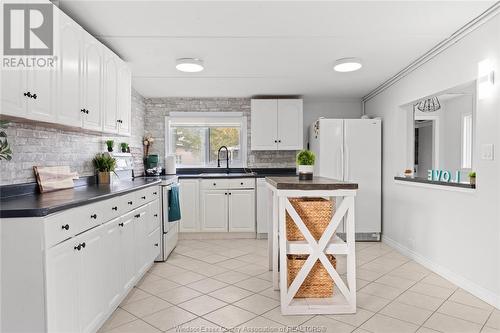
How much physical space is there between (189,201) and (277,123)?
1.89m

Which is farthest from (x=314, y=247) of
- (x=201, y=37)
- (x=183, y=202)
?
(x=183, y=202)

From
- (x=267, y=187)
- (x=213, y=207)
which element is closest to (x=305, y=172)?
(x=267, y=187)

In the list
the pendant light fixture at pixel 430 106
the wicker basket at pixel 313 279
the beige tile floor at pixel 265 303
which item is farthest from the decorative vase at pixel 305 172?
the pendant light fixture at pixel 430 106

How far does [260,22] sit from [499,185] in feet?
7.56

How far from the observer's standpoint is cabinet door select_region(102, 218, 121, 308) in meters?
2.27

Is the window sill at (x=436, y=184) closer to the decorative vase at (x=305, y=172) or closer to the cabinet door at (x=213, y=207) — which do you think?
the decorative vase at (x=305, y=172)

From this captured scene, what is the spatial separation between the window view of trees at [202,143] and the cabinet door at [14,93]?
378 cm

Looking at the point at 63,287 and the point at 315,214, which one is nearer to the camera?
the point at 63,287

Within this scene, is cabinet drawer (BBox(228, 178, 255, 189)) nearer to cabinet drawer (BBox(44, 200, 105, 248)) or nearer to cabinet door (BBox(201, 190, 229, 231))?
cabinet door (BBox(201, 190, 229, 231))

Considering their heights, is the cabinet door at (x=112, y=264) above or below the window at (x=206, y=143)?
below

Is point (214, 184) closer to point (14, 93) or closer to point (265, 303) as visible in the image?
point (265, 303)

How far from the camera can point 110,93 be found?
10.2 feet

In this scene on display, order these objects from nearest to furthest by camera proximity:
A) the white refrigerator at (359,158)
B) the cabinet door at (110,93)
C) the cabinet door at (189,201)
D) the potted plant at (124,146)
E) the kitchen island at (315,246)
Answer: the kitchen island at (315,246)
the cabinet door at (110,93)
the potted plant at (124,146)
the white refrigerator at (359,158)
the cabinet door at (189,201)

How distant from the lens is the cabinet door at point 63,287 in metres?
1.57
